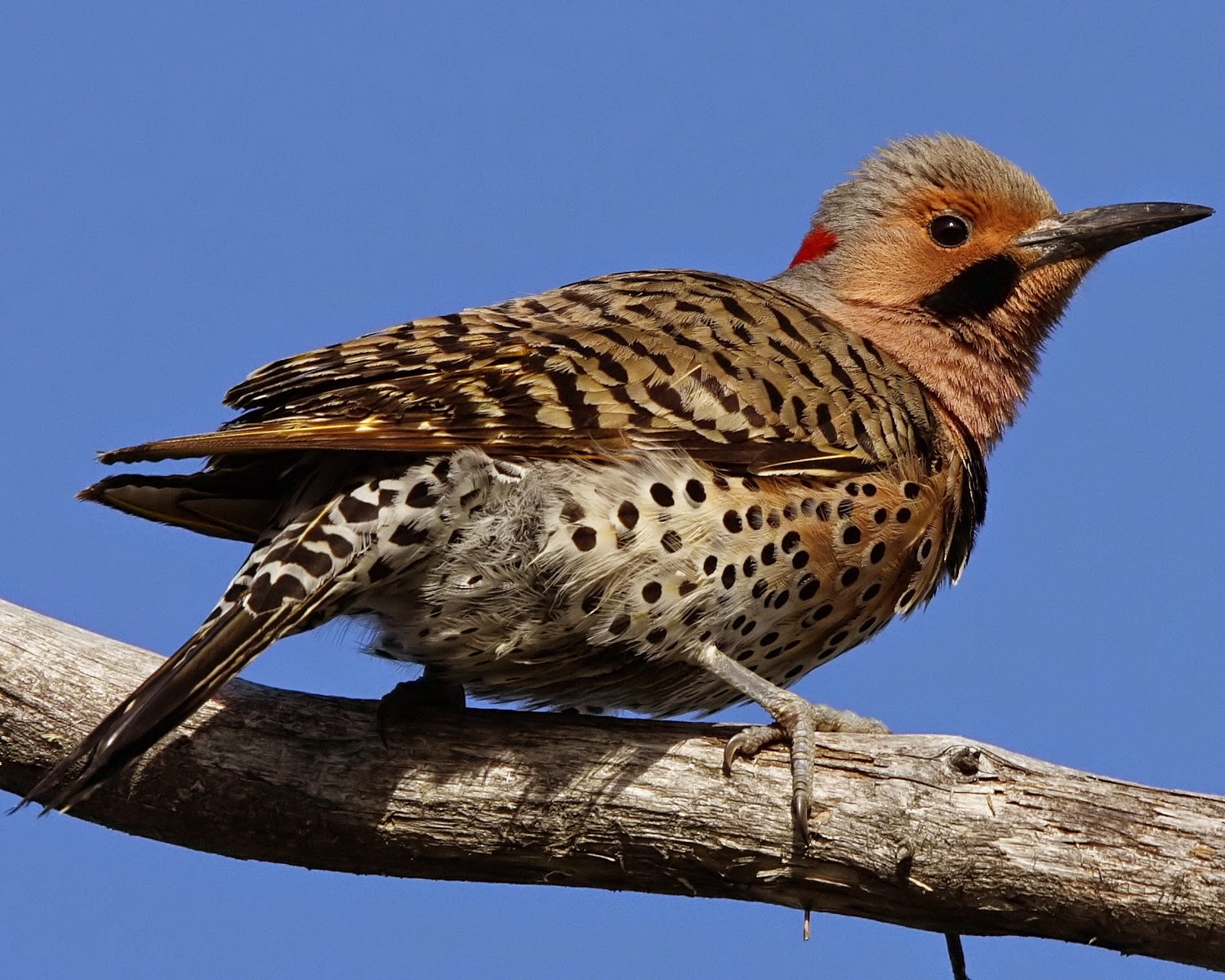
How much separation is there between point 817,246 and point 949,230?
0.71 metres

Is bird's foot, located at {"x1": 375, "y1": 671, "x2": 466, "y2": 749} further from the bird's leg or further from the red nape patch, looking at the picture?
the red nape patch

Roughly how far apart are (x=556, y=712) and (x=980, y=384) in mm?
2618

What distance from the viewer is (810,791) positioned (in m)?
5.08

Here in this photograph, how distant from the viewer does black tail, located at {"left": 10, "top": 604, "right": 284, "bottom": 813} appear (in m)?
4.50

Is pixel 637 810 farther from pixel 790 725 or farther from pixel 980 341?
pixel 980 341

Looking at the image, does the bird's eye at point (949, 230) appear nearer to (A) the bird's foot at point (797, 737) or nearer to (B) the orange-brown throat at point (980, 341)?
(B) the orange-brown throat at point (980, 341)

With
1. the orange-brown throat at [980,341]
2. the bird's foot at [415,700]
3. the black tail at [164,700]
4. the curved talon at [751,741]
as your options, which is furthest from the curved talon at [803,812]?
the orange-brown throat at [980,341]

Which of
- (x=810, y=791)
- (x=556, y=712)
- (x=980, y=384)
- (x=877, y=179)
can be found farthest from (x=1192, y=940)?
(x=877, y=179)

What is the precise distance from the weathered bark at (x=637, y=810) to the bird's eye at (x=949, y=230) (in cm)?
296

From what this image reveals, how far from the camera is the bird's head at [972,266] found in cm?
714

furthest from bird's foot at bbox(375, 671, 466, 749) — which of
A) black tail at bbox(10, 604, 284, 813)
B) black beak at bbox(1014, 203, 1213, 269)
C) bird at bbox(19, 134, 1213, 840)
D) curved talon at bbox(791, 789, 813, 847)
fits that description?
black beak at bbox(1014, 203, 1213, 269)

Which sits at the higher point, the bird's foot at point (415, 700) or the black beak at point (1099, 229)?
the black beak at point (1099, 229)

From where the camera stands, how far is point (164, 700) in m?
4.59

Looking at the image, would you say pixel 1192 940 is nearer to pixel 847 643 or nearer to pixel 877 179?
pixel 847 643
